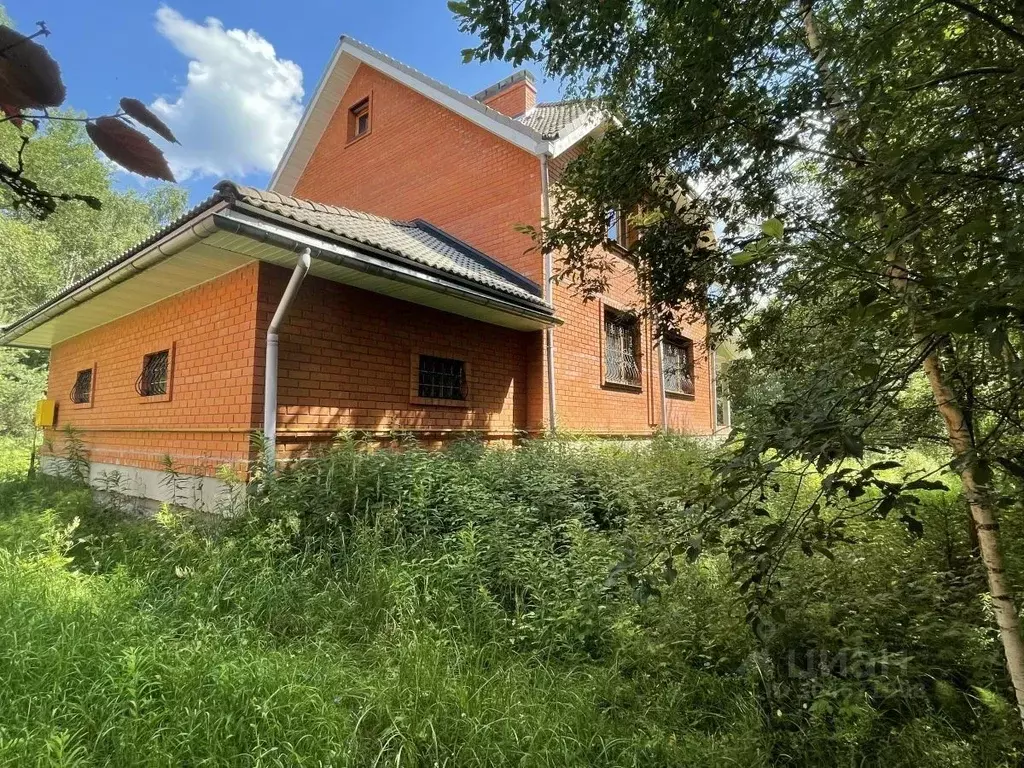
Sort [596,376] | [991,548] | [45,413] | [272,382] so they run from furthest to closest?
[45,413]
[596,376]
[272,382]
[991,548]

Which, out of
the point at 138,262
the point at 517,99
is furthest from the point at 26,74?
the point at 517,99

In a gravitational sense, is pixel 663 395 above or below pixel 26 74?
above

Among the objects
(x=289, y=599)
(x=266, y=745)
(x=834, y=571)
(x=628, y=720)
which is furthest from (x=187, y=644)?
(x=834, y=571)

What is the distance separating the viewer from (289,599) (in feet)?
11.0

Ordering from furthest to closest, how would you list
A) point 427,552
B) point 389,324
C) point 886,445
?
point 389,324
point 427,552
point 886,445

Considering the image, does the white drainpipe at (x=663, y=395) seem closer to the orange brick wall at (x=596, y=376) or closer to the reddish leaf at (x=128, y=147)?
the orange brick wall at (x=596, y=376)

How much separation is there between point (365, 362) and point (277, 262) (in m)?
1.39

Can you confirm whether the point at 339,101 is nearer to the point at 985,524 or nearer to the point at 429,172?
the point at 429,172

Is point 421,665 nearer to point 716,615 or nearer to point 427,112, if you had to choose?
point 716,615

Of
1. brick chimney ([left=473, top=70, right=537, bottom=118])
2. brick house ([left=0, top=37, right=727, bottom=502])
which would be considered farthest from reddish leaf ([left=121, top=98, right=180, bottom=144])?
brick chimney ([left=473, top=70, right=537, bottom=118])

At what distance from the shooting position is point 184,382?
6.07 m

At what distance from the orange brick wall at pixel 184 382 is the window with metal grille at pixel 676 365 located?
8006 mm

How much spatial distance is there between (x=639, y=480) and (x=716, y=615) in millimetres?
2465

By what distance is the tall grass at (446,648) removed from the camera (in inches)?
83.7
